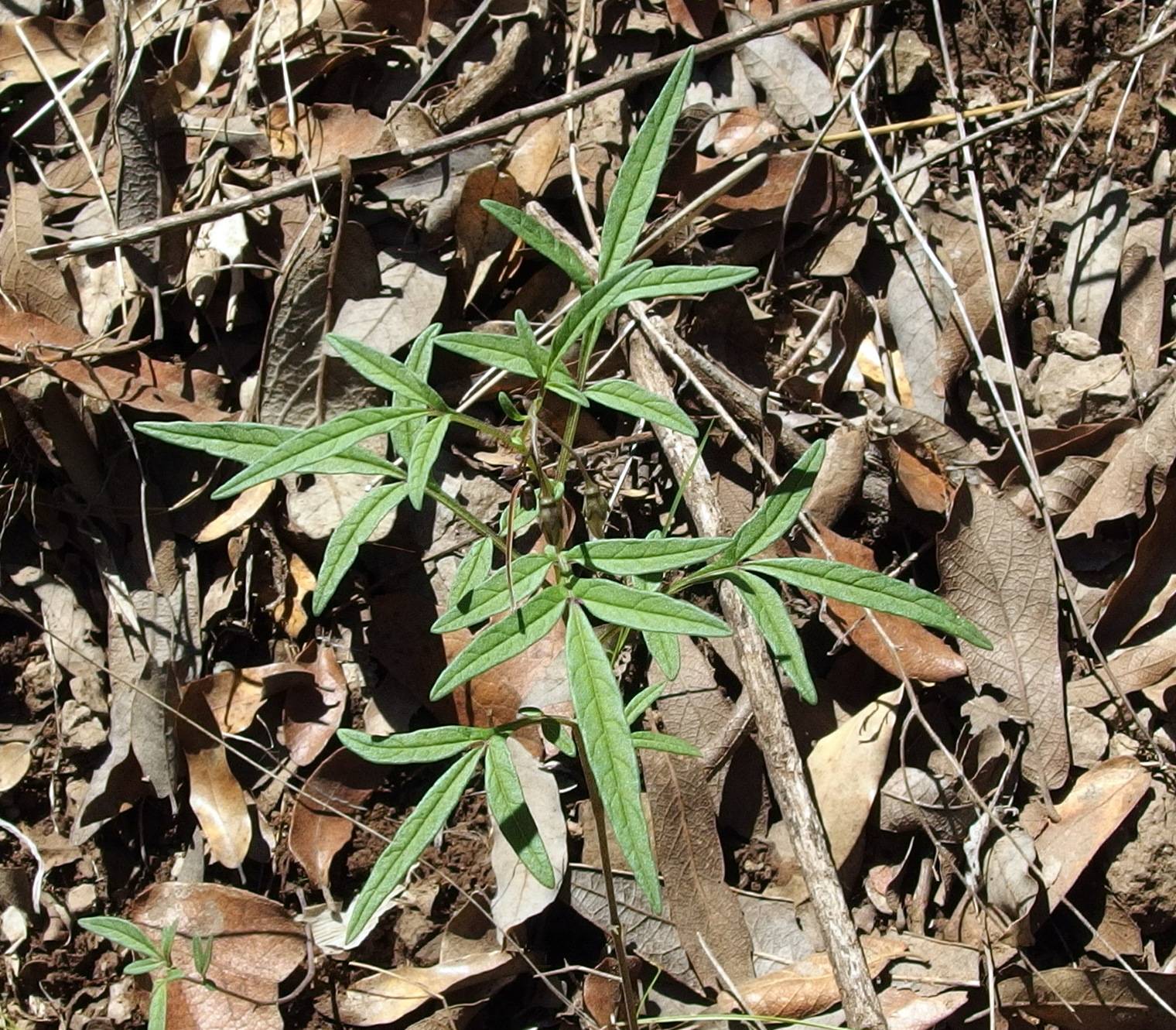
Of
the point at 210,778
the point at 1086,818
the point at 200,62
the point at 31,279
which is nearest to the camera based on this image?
the point at 1086,818

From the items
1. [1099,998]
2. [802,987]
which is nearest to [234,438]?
[802,987]

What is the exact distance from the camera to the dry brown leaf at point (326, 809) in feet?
8.35

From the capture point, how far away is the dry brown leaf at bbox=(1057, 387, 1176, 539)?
257cm

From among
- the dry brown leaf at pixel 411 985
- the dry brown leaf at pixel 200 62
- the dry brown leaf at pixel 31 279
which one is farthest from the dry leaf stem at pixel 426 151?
the dry brown leaf at pixel 411 985

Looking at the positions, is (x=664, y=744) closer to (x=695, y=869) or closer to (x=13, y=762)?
(x=695, y=869)

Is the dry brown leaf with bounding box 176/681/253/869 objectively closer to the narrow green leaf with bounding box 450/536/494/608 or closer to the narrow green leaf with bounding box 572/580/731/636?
the narrow green leaf with bounding box 450/536/494/608

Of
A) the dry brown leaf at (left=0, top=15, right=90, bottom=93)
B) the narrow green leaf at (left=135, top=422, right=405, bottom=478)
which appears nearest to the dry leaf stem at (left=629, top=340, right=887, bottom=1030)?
the narrow green leaf at (left=135, top=422, right=405, bottom=478)

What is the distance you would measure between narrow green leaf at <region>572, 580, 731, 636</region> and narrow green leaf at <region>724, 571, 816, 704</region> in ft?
0.74

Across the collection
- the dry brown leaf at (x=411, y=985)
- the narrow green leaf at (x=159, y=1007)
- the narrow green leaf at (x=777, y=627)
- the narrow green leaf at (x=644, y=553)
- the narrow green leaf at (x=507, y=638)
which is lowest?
the dry brown leaf at (x=411, y=985)

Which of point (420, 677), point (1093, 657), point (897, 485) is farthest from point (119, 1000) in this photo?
point (1093, 657)

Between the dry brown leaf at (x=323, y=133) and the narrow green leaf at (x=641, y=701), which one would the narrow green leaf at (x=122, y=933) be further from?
the dry brown leaf at (x=323, y=133)

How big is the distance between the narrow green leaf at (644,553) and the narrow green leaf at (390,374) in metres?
0.32

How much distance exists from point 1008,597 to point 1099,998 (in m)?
0.87

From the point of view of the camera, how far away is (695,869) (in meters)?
2.41
